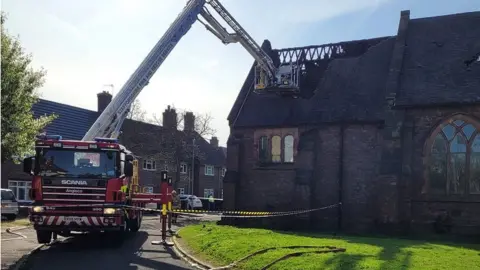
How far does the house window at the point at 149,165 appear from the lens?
1986 inches

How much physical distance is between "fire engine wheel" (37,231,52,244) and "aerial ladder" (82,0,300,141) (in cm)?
412

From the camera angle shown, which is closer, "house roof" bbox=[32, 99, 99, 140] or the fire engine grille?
the fire engine grille

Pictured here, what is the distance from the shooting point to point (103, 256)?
41.7ft

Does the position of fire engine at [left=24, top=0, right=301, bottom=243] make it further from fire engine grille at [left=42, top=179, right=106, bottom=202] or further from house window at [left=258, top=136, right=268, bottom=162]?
house window at [left=258, top=136, right=268, bottom=162]

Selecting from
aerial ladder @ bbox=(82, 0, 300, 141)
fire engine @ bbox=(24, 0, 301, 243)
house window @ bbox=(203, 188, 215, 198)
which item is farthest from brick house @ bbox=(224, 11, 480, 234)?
house window @ bbox=(203, 188, 215, 198)

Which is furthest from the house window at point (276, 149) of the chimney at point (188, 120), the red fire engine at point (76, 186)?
the chimney at point (188, 120)

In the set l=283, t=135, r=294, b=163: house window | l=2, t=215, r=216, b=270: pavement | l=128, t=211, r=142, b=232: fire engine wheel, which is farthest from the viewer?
l=283, t=135, r=294, b=163: house window

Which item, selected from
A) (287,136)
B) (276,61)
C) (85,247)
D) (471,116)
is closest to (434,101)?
(471,116)

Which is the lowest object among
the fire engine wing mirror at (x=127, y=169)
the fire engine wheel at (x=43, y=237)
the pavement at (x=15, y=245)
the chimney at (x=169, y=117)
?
the pavement at (x=15, y=245)

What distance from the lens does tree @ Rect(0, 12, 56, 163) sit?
20.0 meters

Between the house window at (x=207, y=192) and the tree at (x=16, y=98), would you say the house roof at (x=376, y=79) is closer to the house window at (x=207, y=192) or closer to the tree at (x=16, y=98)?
the tree at (x=16, y=98)

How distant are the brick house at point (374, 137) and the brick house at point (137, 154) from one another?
57.4 ft

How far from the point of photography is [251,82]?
97.9 ft

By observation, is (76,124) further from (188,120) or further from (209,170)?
(209,170)
